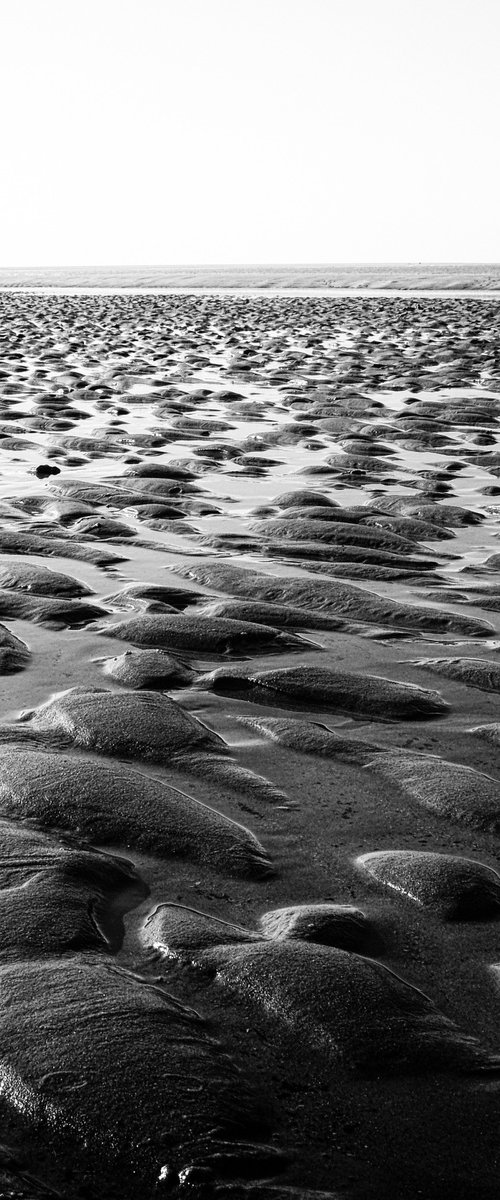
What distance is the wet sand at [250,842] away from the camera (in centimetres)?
196

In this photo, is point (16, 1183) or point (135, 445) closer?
point (16, 1183)

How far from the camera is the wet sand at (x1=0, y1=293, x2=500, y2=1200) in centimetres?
196

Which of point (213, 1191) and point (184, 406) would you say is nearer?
point (213, 1191)

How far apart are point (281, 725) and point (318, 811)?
2.12ft

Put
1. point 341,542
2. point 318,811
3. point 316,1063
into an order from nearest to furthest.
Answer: point 316,1063
point 318,811
point 341,542

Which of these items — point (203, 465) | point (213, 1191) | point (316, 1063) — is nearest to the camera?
point (213, 1191)

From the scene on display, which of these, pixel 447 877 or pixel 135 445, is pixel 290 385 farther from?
pixel 447 877

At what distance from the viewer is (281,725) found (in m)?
3.85

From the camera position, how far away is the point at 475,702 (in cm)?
411

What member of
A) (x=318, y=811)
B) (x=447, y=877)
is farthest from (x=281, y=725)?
(x=447, y=877)

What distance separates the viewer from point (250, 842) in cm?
303

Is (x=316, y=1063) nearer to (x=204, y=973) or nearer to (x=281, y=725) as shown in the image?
(x=204, y=973)

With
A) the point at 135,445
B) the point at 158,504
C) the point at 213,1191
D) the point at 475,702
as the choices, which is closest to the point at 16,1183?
the point at 213,1191

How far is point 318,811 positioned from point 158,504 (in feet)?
15.1
